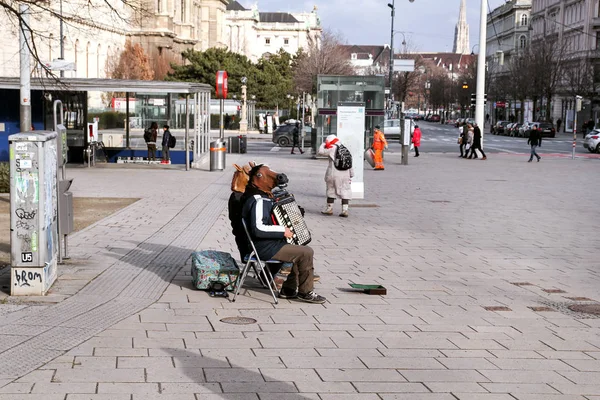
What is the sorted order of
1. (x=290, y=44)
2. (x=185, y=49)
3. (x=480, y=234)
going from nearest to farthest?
(x=480, y=234) < (x=185, y=49) < (x=290, y=44)

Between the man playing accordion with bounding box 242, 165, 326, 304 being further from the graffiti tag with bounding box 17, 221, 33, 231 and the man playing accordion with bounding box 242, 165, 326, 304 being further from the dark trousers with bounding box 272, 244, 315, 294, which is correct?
the graffiti tag with bounding box 17, 221, 33, 231

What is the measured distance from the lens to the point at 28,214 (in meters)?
8.62

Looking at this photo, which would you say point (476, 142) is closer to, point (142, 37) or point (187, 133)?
point (187, 133)

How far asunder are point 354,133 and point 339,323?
1163cm

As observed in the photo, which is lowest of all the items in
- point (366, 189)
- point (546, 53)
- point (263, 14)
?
point (366, 189)

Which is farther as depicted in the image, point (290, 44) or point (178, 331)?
point (290, 44)

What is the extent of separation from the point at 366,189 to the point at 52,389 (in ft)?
59.0

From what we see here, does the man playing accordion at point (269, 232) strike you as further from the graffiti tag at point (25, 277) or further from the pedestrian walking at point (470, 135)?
the pedestrian walking at point (470, 135)

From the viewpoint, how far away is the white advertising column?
19.2m

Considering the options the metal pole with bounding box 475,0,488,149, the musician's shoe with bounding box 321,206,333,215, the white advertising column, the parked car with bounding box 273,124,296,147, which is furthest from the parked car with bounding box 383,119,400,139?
the musician's shoe with bounding box 321,206,333,215

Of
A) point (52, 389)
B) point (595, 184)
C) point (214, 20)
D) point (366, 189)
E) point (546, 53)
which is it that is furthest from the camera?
point (214, 20)

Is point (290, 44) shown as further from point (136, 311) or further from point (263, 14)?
point (136, 311)

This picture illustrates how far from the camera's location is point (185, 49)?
95.5 meters

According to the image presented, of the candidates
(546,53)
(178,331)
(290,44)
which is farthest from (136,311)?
(290,44)
